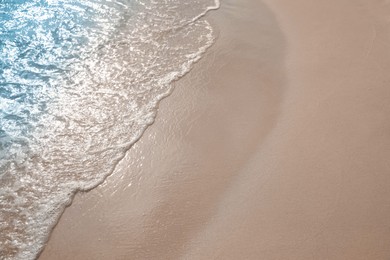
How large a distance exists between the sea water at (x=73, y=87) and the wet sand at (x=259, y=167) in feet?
Answer: 0.53

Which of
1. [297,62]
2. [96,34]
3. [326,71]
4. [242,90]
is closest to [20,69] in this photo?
[96,34]

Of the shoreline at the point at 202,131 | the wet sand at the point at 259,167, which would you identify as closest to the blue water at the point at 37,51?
the shoreline at the point at 202,131

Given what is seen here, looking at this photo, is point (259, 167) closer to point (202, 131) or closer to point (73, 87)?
point (202, 131)

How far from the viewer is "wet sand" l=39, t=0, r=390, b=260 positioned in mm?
2441

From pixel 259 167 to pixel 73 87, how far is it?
1.84 metres

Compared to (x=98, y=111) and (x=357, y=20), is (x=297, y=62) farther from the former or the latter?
(x=98, y=111)

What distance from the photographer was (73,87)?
3.59m

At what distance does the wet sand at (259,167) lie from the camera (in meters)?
2.44

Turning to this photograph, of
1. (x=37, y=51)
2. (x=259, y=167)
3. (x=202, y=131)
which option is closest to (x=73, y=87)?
(x=37, y=51)

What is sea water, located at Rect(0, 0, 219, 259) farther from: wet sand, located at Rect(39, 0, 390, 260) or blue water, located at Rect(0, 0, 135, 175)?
wet sand, located at Rect(39, 0, 390, 260)

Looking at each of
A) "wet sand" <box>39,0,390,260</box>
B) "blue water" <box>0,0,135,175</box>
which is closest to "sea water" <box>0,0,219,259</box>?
"blue water" <box>0,0,135,175</box>

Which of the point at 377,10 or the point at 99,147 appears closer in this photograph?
A: the point at 99,147

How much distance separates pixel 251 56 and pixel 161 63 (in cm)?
89

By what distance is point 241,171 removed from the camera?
286 centimetres
